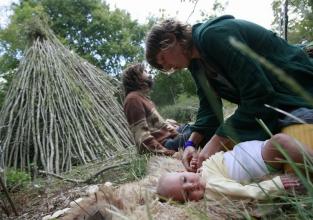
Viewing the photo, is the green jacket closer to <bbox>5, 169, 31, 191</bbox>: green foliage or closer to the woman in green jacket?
the woman in green jacket

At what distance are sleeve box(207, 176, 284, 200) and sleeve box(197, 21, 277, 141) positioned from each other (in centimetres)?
19

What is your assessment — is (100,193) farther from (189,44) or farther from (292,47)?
(292,47)

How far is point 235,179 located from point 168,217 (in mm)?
371

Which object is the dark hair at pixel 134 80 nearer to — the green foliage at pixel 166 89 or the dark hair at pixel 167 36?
the dark hair at pixel 167 36

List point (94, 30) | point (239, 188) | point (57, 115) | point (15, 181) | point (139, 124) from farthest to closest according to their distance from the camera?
point (94, 30) < point (57, 115) < point (15, 181) < point (139, 124) < point (239, 188)

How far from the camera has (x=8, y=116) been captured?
222 inches

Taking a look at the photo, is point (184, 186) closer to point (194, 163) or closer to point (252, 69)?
point (194, 163)

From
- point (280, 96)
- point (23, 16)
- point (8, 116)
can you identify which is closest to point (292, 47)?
point (280, 96)

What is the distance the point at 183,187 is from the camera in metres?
1.69

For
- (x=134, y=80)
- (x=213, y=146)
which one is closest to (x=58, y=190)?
(x=134, y=80)

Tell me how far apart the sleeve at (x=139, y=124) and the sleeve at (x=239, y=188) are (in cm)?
155

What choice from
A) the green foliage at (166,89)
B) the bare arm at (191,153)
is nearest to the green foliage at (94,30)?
the green foliage at (166,89)

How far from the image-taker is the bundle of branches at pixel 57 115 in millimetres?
5059

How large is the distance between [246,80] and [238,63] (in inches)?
2.7
